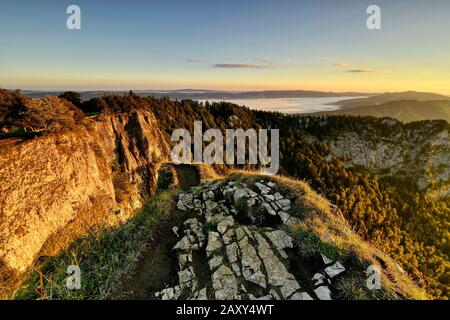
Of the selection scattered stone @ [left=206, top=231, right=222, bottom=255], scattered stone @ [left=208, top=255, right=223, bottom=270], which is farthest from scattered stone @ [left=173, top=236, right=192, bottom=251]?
scattered stone @ [left=208, top=255, right=223, bottom=270]

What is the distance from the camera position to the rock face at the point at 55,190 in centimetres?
1484

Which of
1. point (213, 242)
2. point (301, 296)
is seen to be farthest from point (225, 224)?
point (301, 296)

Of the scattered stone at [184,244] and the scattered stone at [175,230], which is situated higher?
the scattered stone at [175,230]

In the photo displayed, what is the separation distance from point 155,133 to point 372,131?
573ft

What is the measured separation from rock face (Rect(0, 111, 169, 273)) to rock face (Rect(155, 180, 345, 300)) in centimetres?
465

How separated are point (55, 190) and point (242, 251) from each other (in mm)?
18374

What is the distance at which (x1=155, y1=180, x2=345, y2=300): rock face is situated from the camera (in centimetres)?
774

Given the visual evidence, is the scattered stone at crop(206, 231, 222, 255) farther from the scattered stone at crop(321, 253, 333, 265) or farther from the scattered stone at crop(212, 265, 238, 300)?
the scattered stone at crop(321, 253, 333, 265)

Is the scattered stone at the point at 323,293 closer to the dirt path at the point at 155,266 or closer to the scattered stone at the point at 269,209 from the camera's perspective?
the scattered stone at the point at 269,209

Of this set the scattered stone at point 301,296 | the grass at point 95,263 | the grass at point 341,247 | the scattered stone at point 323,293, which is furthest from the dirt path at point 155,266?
the grass at point 341,247

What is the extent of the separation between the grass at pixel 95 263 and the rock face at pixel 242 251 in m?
1.65

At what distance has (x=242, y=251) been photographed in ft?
30.9
